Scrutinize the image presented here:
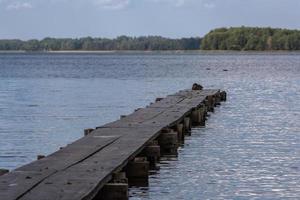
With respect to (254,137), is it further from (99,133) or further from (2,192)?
(2,192)

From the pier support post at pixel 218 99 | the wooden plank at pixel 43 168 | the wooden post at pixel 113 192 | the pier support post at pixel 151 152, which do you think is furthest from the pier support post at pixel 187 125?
the pier support post at pixel 218 99

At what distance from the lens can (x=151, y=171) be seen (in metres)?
16.0

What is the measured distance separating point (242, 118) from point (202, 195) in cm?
1612

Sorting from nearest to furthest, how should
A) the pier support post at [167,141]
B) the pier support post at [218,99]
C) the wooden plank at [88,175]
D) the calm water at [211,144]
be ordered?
the wooden plank at [88,175], the calm water at [211,144], the pier support post at [167,141], the pier support post at [218,99]

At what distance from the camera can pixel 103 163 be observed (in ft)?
42.5

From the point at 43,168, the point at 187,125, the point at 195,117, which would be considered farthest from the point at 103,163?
the point at 195,117

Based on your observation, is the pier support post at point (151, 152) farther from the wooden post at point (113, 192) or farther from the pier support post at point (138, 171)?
the wooden post at point (113, 192)

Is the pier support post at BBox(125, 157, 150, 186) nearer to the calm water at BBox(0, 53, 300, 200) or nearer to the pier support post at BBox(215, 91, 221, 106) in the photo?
the calm water at BBox(0, 53, 300, 200)

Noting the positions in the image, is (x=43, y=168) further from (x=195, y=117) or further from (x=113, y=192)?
(x=195, y=117)

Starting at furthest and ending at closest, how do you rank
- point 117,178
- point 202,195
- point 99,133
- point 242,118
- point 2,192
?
point 242,118, point 99,133, point 202,195, point 117,178, point 2,192

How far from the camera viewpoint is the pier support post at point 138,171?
1450 cm

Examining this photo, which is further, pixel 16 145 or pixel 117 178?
pixel 16 145

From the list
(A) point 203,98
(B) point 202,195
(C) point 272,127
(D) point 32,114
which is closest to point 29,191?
(B) point 202,195

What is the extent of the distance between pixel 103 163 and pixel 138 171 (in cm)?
170
